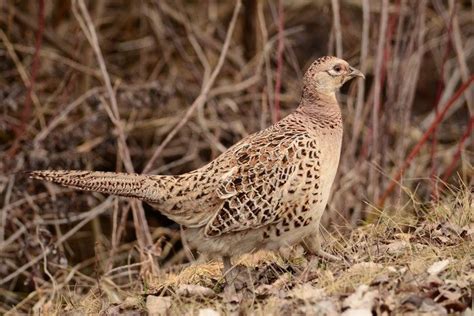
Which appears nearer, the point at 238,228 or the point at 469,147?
the point at 238,228

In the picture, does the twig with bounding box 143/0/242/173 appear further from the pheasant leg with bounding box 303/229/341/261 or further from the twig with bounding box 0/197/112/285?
the pheasant leg with bounding box 303/229/341/261

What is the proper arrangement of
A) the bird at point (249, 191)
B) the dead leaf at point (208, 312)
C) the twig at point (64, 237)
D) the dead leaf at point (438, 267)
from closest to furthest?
the dead leaf at point (208, 312), the dead leaf at point (438, 267), the bird at point (249, 191), the twig at point (64, 237)

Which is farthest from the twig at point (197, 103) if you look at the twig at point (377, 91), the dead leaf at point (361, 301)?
the dead leaf at point (361, 301)

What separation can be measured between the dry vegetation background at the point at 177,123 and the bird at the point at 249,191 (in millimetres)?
233

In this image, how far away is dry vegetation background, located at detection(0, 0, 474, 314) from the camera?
20.5 ft

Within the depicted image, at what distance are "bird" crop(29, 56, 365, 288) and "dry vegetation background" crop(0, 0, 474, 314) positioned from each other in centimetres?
23

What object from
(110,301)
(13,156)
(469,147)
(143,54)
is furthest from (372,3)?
(110,301)

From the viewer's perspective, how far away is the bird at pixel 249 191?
17.0 ft

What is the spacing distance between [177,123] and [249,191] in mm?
4676

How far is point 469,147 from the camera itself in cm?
1019

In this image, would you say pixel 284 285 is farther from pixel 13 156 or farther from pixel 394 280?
pixel 13 156

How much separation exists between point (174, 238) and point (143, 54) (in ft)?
9.30

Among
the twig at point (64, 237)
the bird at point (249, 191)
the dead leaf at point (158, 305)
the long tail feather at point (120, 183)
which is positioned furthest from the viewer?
the twig at point (64, 237)

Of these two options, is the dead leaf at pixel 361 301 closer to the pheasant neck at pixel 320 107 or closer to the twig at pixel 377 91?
the pheasant neck at pixel 320 107
